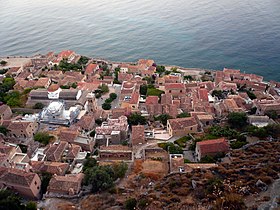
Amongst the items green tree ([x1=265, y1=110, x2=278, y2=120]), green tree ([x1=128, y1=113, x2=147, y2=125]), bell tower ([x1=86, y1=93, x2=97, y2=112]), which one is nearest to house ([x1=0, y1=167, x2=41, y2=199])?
green tree ([x1=128, y1=113, x2=147, y2=125])

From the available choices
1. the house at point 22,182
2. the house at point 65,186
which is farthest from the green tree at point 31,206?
the house at point 65,186

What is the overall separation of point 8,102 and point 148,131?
2210cm

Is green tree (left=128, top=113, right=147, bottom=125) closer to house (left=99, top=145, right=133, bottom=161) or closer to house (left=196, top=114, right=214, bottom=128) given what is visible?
house (left=99, top=145, right=133, bottom=161)

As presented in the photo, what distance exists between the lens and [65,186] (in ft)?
86.8

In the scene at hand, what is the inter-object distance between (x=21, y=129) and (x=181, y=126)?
19.6 metres

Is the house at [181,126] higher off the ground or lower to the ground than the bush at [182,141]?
higher

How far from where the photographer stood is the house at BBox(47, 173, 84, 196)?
2633 centimetres

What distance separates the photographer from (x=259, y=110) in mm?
40875

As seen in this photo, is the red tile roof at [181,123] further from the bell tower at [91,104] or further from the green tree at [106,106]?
the bell tower at [91,104]

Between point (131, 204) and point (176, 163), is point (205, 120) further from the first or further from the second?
point (131, 204)

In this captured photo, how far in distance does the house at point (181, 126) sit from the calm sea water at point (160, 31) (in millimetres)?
31924

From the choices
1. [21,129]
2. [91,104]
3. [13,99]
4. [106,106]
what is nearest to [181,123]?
[106,106]

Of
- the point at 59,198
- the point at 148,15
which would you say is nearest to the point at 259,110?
the point at 59,198

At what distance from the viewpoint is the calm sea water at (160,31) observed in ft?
226
